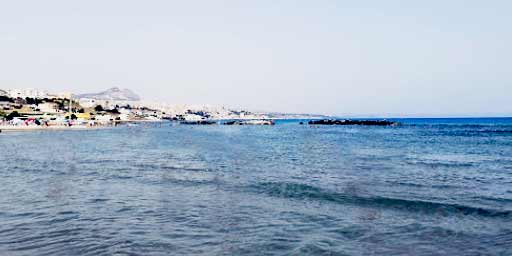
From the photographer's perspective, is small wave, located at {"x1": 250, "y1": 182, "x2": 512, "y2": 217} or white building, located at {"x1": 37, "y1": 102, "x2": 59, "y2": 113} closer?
small wave, located at {"x1": 250, "y1": 182, "x2": 512, "y2": 217}

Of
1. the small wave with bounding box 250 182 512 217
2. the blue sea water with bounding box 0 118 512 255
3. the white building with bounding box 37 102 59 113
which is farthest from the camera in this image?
the white building with bounding box 37 102 59 113

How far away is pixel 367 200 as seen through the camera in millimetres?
19094

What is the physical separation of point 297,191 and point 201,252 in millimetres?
10115

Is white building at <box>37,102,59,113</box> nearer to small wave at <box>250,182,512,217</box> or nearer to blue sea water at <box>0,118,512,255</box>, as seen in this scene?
blue sea water at <box>0,118,512,255</box>

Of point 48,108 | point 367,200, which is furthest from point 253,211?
point 48,108

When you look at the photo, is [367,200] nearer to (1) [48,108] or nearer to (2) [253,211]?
(2) [253,211]

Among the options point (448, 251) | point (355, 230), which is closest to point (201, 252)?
point (355, 230)

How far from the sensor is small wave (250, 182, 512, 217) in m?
16.9

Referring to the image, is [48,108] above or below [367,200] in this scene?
above

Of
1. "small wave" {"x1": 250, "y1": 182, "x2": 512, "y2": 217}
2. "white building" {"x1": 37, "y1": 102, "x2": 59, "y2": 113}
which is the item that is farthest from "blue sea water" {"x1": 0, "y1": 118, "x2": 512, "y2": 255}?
"white building" {"x1": 37, "y1": 102, "x2": 59, "y2": 113}

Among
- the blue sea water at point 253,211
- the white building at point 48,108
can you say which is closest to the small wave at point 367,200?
the blue sea water at point 253,211

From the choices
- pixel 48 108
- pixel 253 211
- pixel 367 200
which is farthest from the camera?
pixel 48 108

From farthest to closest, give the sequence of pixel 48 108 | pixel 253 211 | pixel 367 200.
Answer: pixel 48 108
pixel 367 200
pixel 253 211

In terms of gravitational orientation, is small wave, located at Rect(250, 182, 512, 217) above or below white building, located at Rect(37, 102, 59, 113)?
below
